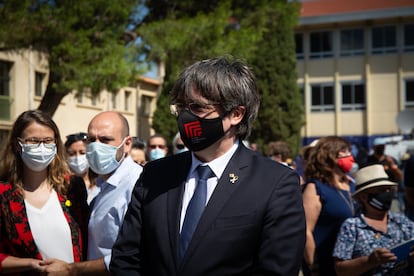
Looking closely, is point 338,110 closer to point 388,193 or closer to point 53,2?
point 53,2

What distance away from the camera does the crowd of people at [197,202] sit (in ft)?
8.38

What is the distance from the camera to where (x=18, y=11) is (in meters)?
13.6

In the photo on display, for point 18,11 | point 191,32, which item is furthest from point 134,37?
point 18,11

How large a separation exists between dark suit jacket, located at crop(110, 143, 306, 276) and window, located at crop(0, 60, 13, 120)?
83.2 feet

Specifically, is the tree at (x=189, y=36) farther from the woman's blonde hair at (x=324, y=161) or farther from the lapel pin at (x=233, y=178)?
the lapel pin at (x=233, y=178)

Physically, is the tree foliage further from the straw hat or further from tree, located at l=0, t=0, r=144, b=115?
the straw hat

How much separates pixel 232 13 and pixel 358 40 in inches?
760

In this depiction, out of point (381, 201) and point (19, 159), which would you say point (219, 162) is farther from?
point (381, 201)

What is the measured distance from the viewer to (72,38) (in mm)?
14258

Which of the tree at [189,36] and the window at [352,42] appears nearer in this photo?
the tree at [189,36]

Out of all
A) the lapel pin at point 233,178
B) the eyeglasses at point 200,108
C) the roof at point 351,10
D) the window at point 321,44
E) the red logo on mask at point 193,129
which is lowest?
the lapel pin at point 233,178

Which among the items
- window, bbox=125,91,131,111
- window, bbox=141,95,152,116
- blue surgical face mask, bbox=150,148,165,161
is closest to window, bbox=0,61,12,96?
window, bbox=125,91,131,111

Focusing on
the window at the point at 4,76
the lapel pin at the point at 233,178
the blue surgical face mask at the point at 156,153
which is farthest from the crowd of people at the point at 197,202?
the window at the point at 4,76

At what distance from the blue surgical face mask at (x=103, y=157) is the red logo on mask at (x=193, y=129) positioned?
153 centimetres
